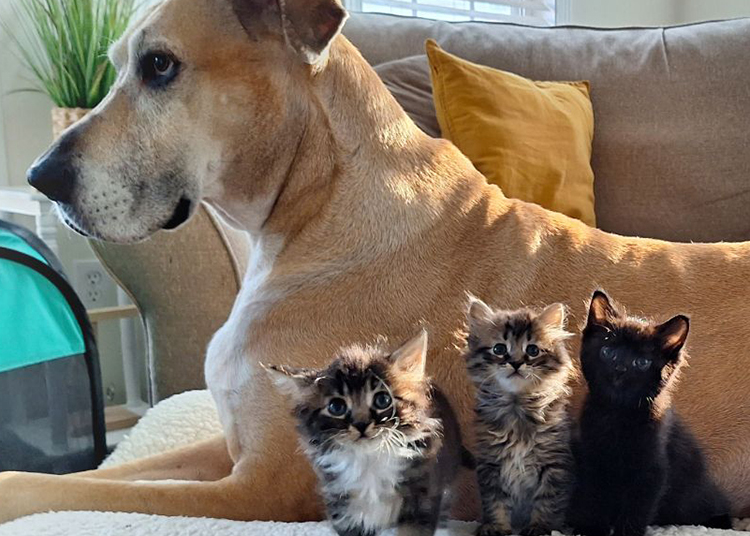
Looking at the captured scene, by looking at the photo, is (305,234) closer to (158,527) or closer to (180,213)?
(180,213)

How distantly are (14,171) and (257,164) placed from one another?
1535mm

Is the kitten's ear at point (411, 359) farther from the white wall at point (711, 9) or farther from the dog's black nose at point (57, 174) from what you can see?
the white wall at point (711, 9)

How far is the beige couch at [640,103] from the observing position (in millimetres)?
1897

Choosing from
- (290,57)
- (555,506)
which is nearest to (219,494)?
(555,506)

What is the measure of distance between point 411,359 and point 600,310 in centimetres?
20


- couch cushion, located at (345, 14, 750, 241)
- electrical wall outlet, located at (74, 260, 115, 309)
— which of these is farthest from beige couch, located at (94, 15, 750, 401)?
electrical wall outlet, located at (74, 260, 115, 309)

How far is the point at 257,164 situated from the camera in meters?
1.11

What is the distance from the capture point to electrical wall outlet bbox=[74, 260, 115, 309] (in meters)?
2.48

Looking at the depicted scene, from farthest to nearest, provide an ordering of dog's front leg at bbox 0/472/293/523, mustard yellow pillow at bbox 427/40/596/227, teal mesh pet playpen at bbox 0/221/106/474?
mustard yellow pillow at bbox 427/40/596/227
teal mesh pet playpen at bbox 0/221/106/474
dog's front leg at bbox 0/472/293/523

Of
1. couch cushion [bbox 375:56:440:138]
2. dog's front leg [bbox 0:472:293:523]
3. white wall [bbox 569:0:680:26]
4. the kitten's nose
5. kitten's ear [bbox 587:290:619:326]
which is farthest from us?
white wall [bbox 569:0:680:26]

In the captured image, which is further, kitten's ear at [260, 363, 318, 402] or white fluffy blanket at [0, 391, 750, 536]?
white fluffy blanket at [0, 391, 750, 536]

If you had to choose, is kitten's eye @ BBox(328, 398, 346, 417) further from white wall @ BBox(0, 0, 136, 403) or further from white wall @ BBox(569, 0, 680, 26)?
white wall @ BBox(569, 0, 680, 26)

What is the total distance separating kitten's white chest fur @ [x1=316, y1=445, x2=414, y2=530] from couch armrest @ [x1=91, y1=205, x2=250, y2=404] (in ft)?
2.93

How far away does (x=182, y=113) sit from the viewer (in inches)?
42.2
